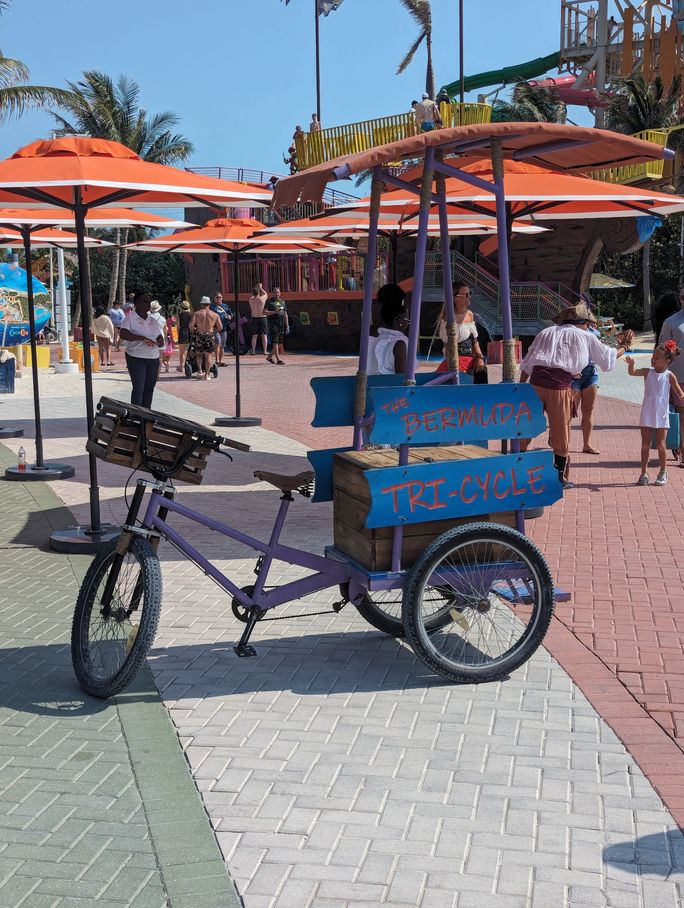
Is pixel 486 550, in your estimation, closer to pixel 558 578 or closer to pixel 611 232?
pixel 558 578

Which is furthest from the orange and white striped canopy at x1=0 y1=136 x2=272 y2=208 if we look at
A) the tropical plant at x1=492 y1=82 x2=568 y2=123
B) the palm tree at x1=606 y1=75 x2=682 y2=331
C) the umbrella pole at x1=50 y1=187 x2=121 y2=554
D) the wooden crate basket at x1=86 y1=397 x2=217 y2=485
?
the tropical plant at x1=492 y1=82 x2=568 y2=123

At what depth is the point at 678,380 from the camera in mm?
10875

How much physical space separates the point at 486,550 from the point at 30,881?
252 cm

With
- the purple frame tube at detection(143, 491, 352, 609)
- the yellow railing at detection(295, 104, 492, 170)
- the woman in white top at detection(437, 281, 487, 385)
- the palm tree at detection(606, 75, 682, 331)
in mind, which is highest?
the palm tree at detection(606, 75, 682, 331)

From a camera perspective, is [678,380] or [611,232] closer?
[678,380]

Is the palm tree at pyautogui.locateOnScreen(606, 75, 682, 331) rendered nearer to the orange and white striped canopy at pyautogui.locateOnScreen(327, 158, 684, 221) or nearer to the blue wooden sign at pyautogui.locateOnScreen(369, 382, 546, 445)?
the orange and white striped canopy at pyautogui.locateOnScreen(327, 158, 684, 221)

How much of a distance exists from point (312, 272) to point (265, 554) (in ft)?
96.5

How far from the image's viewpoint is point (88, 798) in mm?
3752

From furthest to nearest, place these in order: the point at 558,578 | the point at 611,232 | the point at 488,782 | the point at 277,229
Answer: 1. the point at 611,232
2. the point at 277,229
3. the point at 558,578
4. the point at 488,782

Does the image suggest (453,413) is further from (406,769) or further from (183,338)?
(183,338)

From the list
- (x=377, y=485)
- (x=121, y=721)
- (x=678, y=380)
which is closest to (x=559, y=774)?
(x=377, y=485)

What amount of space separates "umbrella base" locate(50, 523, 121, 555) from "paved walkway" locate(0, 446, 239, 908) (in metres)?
1.76

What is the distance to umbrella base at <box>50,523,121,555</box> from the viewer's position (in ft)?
24.7

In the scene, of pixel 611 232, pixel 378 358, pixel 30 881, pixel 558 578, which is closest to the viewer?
pixel 30 881
